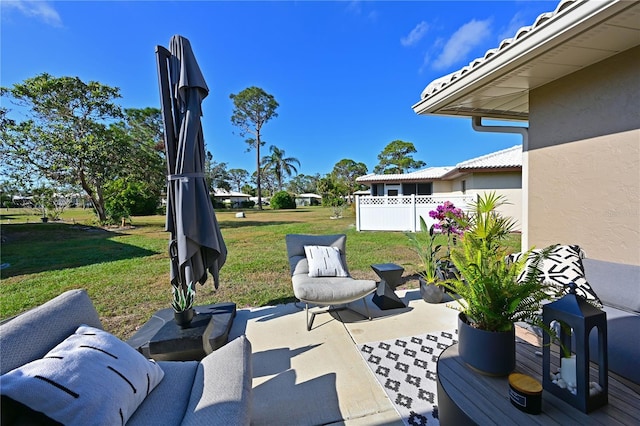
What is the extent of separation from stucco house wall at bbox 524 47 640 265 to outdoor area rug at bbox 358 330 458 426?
179cm

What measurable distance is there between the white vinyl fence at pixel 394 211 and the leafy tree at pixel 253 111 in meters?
17.6

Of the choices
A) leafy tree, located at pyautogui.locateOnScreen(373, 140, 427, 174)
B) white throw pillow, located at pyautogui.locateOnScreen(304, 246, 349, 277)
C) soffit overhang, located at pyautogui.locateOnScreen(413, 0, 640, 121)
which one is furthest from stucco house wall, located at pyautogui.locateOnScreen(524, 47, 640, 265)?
leafy tree, located at pyautogui.locateOnScreen(373, 140, 427, 174)

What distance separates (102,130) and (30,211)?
258 inches

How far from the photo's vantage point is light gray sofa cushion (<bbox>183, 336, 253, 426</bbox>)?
3.71 feet

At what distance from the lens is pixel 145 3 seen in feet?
11.4

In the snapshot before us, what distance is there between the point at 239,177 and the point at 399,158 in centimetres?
3292

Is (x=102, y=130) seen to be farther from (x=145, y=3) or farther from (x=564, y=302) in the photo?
(x=564, y=302)

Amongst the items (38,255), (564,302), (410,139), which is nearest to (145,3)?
(564,302)

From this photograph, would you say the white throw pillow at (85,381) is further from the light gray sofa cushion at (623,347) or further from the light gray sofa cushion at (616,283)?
the light gray sofa cushion at (616,283)

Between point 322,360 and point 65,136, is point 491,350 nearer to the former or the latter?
point 322,360

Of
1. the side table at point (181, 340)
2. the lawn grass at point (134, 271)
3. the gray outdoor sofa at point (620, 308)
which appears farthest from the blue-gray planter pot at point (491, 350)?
the lawn grass at point (134, 271)

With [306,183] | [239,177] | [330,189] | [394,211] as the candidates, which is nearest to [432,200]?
[394,211]

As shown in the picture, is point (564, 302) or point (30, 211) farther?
point (30, 211)

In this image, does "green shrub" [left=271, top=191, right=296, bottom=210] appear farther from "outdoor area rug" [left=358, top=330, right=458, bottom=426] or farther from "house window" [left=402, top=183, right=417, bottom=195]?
"outdoor area rug" [left=358, top=330, right=458, bottom=426]
